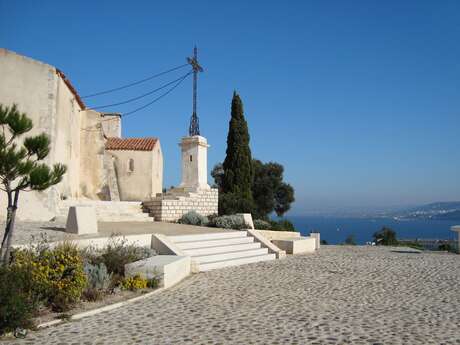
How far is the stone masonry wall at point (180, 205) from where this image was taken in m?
18.7

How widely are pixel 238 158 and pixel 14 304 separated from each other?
2103 cm

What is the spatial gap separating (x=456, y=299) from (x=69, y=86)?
56.4 ft

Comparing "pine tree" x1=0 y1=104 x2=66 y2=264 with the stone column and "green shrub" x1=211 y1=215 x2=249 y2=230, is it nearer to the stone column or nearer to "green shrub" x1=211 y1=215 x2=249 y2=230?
"green shrub" x1=211 y1=215 x2=249 y2=230

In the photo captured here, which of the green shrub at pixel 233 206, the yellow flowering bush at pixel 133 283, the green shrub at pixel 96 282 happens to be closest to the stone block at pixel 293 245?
the green shrub at pixel 233 206

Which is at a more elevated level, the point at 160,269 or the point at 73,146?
the point at 73,146

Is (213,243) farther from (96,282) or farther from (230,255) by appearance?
(96,282)

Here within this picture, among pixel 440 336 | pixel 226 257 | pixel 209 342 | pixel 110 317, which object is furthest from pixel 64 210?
pixel 440 336

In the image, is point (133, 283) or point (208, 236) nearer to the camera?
point (133, 283)

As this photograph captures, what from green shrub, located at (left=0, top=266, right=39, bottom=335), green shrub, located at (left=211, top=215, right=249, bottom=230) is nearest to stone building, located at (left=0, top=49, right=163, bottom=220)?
green shrub, located at (left=211, top=215, right=249, bottom=230)

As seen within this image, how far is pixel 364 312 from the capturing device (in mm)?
Result: 6844

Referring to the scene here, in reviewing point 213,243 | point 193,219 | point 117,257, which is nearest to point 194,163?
point 193,219

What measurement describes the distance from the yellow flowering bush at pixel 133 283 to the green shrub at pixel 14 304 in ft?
7.33

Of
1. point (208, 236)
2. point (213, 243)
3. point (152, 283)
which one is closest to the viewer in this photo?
point (152, 283)

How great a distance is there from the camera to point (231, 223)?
54.5ft
